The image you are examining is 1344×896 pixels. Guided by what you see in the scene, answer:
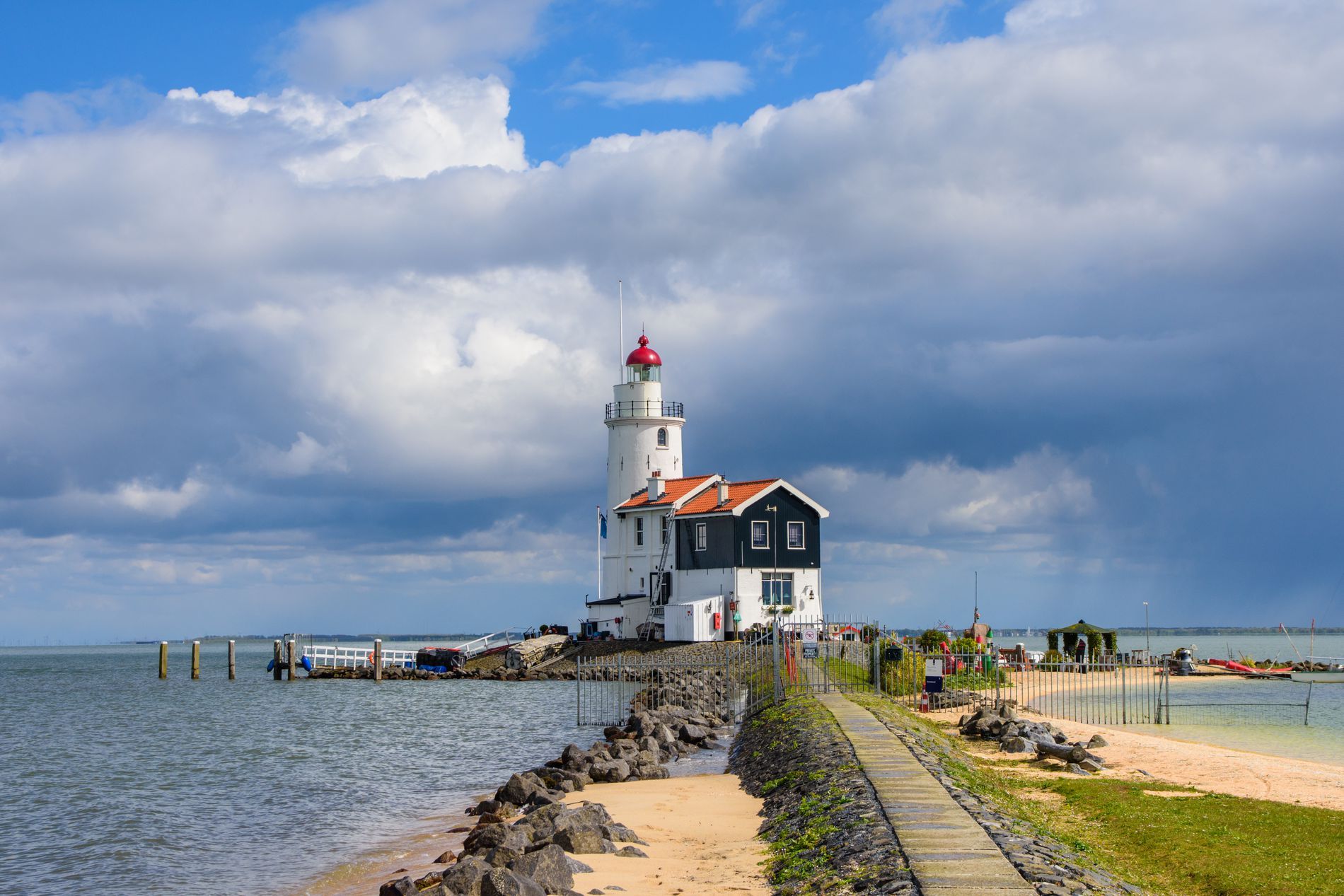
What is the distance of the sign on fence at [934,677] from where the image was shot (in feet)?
108

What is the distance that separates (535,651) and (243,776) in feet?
117

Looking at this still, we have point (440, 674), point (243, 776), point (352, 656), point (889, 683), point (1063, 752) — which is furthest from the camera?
point (352, 656)

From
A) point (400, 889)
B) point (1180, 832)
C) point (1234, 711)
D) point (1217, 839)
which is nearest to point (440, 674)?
point (1234, 711)

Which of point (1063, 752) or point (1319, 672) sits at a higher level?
point (1063, 752)

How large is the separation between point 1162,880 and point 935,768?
5.37 meters

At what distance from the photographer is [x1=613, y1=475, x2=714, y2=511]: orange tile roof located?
60844mm

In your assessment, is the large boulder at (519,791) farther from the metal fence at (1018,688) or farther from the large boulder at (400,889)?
the metal fence at (1018,688)

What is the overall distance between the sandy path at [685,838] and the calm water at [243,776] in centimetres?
429

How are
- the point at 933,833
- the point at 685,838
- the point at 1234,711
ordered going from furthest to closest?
the point at 1234,711, the point at 685,838, the point at 933,833

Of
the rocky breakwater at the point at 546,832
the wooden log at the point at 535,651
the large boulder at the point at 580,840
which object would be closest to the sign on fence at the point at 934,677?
the rocky breakwater at the point at 546,832

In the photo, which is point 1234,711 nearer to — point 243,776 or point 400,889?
point 243,776

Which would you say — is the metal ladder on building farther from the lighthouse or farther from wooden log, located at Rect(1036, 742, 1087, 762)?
wooden log, located at Rect(1036, 742, 1087, 762)

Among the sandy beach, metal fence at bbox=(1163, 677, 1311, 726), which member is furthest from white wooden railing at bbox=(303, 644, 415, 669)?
the sandy beach

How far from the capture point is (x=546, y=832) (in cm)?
1661
